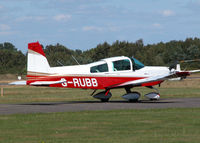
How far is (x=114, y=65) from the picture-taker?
2236 centimetres

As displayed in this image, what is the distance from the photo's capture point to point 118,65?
883 inches

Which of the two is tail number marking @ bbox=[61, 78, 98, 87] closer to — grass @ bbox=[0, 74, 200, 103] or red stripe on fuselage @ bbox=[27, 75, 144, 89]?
red stripe on fuselage @ bbox=[27, 75, 144, 89]

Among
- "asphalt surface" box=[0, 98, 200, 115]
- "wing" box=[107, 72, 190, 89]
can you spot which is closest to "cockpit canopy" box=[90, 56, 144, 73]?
"wing" box=[107, 72, 190, 89]

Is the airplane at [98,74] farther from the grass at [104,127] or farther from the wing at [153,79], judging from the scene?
the grass at [104,127]

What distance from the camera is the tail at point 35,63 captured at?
68.6 ft

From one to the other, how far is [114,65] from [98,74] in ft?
3.26

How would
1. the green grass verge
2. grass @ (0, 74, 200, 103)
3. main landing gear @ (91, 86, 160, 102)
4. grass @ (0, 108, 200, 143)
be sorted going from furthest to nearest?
grass @ (0, 74, 200, 103), the green grass verge, main landing gear @ (91, 86, 160, 102), grass @ (0, 108, 200, 143)

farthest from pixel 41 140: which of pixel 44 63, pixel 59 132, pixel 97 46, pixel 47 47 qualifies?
pixel 47 47

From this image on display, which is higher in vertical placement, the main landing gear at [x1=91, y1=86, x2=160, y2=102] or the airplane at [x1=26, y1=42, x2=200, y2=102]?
the airplane at [x1=26, y1=42, x2=200, y2=102]

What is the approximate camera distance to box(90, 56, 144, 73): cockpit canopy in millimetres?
22163

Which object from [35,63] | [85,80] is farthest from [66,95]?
[35,63]

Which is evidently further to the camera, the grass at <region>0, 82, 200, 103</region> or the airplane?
the grass at <region>0, 82, 200, 103</region>

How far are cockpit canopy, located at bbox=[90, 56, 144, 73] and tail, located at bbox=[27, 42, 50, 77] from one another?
2502 millimetres

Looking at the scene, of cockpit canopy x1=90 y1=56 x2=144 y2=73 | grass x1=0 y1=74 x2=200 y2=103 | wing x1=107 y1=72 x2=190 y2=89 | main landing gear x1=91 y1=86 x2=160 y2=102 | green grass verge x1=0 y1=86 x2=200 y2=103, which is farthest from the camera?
grass x1=0 y1=74 x2=200 y2=103
